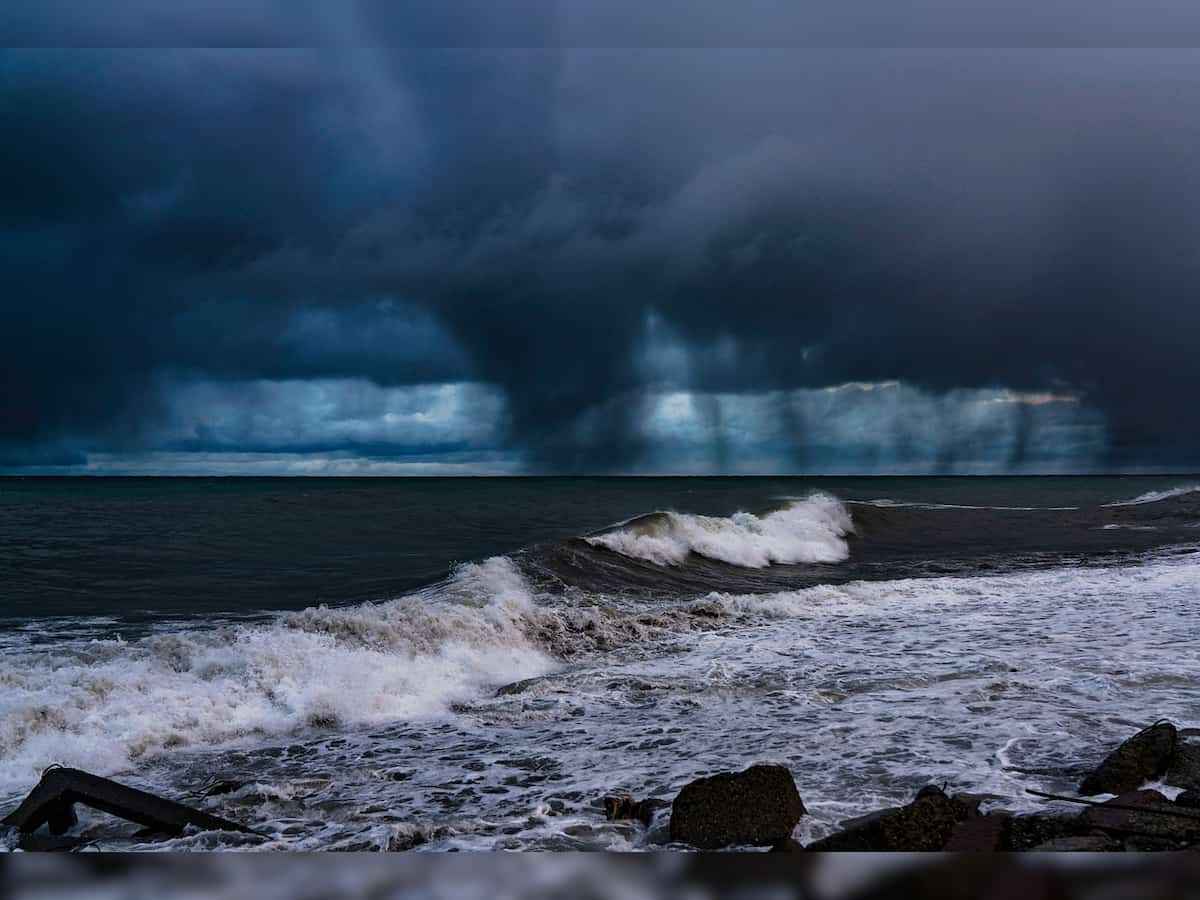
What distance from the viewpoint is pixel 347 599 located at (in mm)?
11781

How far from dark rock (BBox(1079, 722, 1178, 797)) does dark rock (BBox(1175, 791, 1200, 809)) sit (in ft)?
0.79

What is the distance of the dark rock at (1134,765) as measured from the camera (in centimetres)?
436

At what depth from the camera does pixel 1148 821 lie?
3514mm

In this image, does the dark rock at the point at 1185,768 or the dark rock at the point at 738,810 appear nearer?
the dark rock at the point at 738,810

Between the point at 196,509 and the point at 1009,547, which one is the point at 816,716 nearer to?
the point at 1009,547

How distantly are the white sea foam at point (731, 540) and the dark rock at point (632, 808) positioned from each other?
12.9m

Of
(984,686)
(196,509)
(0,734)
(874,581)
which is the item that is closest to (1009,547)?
(874,581)

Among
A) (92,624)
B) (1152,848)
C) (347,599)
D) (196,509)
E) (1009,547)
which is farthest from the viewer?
(196,509)

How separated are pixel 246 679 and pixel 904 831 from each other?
5.79 meters

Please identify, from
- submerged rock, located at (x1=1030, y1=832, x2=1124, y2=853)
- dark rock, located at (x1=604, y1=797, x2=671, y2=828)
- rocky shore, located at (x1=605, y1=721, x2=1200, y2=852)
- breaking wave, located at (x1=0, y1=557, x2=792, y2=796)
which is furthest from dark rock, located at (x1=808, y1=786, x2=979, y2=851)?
breaking wave, located at (x1=0, y1=557, x2=792, y2=796)

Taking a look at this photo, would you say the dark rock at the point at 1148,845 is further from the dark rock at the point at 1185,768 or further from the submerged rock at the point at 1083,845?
the dark rock at the point at 1185,768

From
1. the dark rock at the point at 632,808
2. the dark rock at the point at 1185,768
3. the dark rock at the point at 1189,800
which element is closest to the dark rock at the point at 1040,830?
the dark rock at the point at 1189,800

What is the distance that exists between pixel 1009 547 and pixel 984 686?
16889 mm

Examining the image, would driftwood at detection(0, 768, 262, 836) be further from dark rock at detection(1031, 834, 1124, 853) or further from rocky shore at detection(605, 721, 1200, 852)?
dark rock at detection(1031, 834, 1124, 853)
